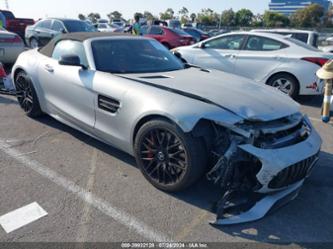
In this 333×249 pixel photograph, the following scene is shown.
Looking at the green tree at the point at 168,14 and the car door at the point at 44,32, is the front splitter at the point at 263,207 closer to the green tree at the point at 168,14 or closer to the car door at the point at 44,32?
the car door at the point at 44,32

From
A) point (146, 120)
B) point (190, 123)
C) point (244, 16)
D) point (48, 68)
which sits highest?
point (48, 68)

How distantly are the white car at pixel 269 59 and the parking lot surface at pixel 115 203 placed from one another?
249 cm

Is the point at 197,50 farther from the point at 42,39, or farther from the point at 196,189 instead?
the point at 42,39

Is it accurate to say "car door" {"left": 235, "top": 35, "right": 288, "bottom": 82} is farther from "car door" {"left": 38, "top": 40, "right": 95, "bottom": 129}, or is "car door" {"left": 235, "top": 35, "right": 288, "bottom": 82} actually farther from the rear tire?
"car door" {"left": 38, "top": 40, "right": 95, "bottom": 129}

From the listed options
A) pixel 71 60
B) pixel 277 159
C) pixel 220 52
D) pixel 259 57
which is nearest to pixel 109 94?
pixel 71 60

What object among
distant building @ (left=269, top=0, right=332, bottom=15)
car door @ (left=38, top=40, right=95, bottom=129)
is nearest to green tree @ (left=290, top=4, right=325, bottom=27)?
distant building @ (left=269, top=0, right=332, bottom=15)

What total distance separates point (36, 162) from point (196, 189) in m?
1.93

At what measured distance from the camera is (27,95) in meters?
4.89

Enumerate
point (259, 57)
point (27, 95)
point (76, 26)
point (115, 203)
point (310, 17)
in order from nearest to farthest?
point (115, 203) → point (27, 95) → point (259, 57) → point (76, 26) → point (310, 17)

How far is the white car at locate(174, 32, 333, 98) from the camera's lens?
621 centimetres

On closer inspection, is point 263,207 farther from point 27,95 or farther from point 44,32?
point 44,32

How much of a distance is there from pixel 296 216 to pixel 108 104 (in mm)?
2187

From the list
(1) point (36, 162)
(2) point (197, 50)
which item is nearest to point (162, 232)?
(1) point (36, 162)

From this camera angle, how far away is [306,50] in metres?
6.39
